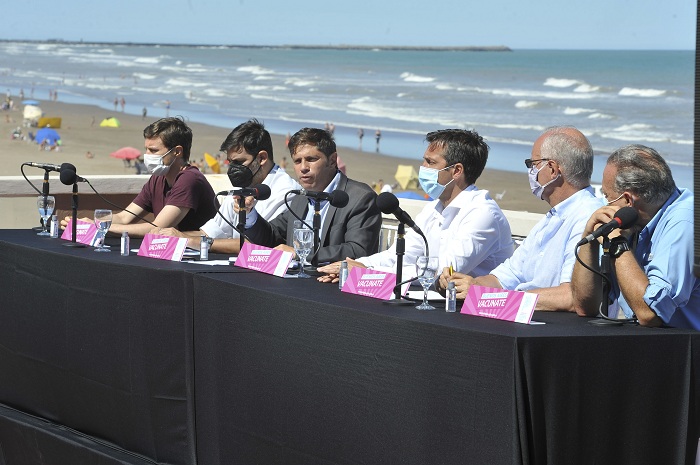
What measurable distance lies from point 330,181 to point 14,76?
51.5m

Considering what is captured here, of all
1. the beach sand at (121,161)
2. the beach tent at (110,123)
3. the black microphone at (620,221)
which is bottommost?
the black microphone at (620,221)

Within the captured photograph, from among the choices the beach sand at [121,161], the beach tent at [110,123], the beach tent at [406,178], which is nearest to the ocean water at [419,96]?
the beach sand at [121,161]

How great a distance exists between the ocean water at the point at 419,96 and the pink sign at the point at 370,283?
17696 millimetres

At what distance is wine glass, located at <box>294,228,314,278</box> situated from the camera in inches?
159

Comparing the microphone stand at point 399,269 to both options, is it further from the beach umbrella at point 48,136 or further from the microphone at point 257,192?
the beach umbrella at point 48,136

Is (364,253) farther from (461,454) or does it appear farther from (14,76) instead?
(14,76)

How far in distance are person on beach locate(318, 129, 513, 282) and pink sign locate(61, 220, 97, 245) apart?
123 centimetres

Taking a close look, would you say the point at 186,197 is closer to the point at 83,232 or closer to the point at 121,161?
the point at 83,232

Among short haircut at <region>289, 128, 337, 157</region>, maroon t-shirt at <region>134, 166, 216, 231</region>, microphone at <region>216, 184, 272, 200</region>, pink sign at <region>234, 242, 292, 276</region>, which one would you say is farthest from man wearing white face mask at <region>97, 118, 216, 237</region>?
pink sign at <region>234, 242, 292, 276</region>

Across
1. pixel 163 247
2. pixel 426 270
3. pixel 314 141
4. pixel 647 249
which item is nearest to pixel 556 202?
pixel 647 249

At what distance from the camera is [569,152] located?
3.95 metres

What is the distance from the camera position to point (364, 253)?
16.0ft

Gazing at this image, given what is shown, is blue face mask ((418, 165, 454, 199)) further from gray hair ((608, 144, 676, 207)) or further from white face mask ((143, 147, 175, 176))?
white face mask ((143, 147, 175, 176))

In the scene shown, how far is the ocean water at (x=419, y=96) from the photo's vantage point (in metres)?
30.9
